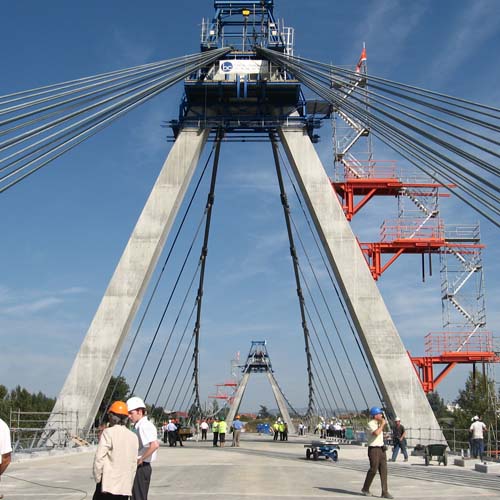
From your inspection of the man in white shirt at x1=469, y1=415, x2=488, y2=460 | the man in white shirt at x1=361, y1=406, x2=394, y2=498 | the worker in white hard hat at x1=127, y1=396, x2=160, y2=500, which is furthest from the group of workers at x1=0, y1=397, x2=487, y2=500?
the man in white shirt at x1=469, y1=415, x2=488, y2=460

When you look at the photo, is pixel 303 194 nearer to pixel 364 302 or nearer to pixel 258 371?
pixel 364 302

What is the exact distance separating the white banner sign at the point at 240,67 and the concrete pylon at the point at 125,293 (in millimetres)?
2301

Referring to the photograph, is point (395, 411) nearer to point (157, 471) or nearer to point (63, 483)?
point (157, 471)

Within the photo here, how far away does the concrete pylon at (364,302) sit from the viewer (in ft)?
76.2

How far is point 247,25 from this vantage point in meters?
27.4

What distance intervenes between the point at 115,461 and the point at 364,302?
61.2 ft

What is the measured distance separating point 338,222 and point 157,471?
12.1 metres

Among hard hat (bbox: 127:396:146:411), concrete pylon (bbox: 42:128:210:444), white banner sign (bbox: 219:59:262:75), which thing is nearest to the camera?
hard hat (bbox: 127:396:146:411)

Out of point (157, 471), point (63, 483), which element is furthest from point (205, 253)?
point (63, 483)

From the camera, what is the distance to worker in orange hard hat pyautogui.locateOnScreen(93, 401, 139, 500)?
19.2 ft

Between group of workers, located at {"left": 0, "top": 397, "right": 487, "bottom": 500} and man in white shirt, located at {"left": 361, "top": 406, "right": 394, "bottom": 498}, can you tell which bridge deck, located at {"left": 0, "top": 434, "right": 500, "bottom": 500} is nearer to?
man in white shirt, located at {"left": 361, "top": 406, "right": 394, "bottom": 498}

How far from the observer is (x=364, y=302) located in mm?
23938

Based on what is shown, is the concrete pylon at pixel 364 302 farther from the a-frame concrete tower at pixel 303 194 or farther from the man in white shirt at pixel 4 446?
the man in white shirt at pixel 4 446

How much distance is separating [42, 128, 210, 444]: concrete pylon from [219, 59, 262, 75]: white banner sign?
90.6 inches
